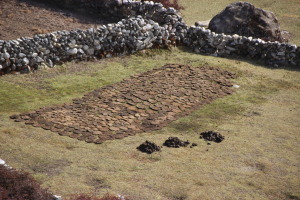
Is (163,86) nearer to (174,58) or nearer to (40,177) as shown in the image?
(174,58)

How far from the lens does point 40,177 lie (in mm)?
8016

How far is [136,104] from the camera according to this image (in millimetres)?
12258

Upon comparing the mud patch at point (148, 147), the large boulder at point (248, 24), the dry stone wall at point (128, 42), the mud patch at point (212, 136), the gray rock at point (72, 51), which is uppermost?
the large boulder at point (248, 24)

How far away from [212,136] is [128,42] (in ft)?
23.9

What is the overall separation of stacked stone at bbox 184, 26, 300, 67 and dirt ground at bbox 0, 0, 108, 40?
178 inches

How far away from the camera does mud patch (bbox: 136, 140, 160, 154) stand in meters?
9.53

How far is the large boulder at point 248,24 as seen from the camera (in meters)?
19.6

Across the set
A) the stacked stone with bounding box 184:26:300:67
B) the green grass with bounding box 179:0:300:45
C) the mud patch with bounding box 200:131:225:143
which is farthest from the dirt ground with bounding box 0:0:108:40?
the mud patch with bounding box 200:131:225:143

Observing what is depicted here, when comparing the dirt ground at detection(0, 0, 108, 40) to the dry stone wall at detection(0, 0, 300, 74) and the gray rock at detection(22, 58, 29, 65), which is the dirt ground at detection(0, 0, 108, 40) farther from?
the gray rock at detection(22, 58, 29, 65)

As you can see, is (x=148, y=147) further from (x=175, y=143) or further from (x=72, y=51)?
(x=72, y=51)

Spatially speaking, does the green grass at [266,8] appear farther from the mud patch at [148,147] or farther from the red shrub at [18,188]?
the red shrub at [18,188]

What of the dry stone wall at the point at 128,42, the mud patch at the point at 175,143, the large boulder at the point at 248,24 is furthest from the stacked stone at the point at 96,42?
the mud patch at the point at 175,143

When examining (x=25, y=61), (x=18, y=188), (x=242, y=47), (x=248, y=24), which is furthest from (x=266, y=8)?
(x=18, y=188)

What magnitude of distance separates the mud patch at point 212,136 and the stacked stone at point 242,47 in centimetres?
735
